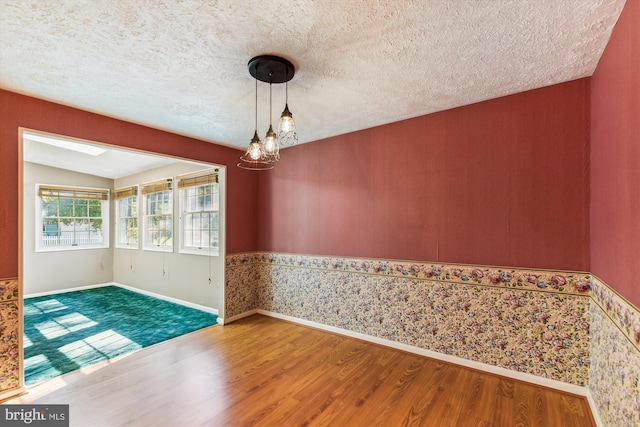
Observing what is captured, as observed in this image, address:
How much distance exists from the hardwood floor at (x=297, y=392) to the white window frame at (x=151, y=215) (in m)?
2.61

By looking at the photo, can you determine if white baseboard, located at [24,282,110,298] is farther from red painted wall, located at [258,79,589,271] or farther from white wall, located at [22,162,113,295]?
red painted wall, located at [258,79,589,271]

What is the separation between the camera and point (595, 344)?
201 cm

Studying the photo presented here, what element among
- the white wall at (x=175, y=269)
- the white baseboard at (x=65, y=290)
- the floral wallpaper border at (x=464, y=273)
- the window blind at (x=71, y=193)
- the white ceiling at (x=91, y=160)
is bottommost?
the white baseboard at (x=65, y=290)

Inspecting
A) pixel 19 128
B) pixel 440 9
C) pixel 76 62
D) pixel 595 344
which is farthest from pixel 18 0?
pixel 595 344

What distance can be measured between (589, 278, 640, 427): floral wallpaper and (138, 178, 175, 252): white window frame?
18.5ft

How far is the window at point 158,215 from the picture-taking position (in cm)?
517

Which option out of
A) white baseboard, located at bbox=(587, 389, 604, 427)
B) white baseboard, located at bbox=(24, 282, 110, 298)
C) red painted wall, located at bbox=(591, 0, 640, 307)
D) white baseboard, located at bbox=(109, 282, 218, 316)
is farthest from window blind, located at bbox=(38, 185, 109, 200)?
white baseboard, located at bbox=(587, 389, 604, 427)

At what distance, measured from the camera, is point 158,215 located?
5410 mm

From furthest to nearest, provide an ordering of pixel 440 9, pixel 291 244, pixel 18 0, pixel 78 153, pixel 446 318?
pixel 78 153 → pixel 291 244 → pixel 446 318 → pixel 440 9 → pixel 18 0

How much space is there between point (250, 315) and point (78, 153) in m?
4.20

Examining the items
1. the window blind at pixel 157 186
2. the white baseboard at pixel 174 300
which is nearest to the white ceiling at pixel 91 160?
the window blind at pixel 157 186

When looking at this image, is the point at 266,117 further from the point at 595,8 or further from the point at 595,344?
the point at 595,344

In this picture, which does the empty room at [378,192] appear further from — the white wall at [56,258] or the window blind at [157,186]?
the white wall at [56,258]

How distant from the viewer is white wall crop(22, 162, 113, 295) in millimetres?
5398
